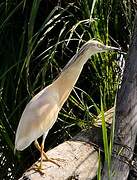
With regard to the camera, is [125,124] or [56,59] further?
[56,59]

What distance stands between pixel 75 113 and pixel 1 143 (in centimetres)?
24

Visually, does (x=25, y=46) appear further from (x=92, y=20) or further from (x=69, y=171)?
(x=69, y=171)

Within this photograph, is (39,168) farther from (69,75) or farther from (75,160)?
(69,75)

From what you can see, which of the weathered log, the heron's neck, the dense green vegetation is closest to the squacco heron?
the heron's neck

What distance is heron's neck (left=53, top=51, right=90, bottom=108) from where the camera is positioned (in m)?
1.16

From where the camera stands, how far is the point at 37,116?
1.24 metres

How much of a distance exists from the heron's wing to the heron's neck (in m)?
0.03

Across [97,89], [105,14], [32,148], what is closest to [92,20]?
[105,14]

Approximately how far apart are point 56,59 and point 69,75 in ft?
1.67

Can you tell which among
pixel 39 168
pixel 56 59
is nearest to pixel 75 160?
pixel 39 168

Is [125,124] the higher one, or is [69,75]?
[69,75]

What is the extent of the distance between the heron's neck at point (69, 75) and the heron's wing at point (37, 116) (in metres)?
0.03

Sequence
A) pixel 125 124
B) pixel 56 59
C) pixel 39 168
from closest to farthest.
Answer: pixel 39 168
pixel 125 124
pixel 56 59

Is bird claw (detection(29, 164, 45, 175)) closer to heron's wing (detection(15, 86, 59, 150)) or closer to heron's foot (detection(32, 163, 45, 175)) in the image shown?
heron's foot (detection(32, 163, 45, 175))
